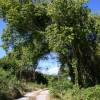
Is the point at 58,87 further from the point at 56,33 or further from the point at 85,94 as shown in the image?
the point at 85,94

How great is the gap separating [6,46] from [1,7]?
4.29 meters

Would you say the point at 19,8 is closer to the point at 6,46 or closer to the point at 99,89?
the point at 6,46

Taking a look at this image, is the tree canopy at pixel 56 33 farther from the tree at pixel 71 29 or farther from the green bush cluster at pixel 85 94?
the green bush cluster at pixel 85 94

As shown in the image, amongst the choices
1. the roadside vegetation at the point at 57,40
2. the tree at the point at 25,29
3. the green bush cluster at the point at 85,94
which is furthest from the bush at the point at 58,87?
the tree at the point at 25,29

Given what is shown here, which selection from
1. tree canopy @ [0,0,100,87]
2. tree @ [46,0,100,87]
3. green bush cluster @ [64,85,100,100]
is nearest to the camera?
green bush cluster @ [64,85,100,100]

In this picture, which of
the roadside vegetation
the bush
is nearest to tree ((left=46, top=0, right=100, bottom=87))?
the roadside vegetation

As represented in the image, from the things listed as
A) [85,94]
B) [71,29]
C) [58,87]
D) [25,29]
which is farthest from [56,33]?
[85,94]

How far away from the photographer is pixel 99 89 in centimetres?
2505

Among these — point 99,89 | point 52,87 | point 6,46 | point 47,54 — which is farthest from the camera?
point 47,54

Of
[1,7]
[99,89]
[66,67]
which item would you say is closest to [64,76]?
[66,67]

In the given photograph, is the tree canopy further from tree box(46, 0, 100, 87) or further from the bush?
the bush

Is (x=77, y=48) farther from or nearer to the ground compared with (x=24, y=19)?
nearer to the ground

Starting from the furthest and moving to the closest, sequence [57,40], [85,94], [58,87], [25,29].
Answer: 1. [25,29]
2. [58,87]
3. [57,40]
4. [85,94]

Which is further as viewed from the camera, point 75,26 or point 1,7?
point 1,7
